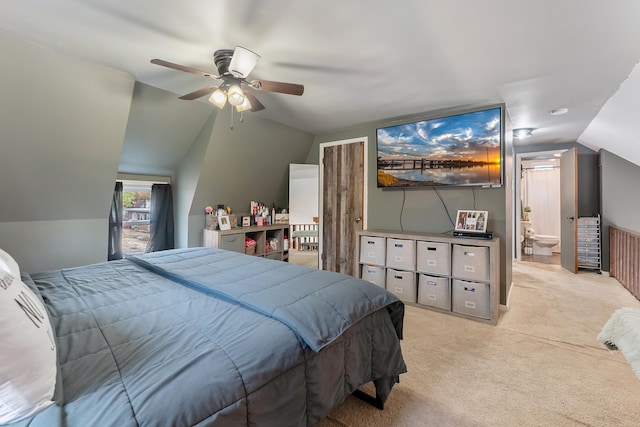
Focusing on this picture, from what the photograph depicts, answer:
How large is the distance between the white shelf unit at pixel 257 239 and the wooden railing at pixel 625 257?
15.6 feet

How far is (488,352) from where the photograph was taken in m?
2.38

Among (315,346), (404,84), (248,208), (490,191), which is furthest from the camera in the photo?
(248,208)

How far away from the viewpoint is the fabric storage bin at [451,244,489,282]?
2.94 meters

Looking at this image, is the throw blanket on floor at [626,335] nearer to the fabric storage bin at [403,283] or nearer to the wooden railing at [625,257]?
the fabric storage bin at [403,283]

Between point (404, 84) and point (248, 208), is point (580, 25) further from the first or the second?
point (248, 208)

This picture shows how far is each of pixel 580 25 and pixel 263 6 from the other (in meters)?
1.93

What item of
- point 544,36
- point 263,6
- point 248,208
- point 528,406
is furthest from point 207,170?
point 528,406

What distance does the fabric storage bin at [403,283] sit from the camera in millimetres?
3375

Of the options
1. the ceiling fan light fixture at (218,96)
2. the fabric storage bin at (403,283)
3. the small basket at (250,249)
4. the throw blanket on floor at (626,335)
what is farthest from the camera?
the small basket at (250,249)

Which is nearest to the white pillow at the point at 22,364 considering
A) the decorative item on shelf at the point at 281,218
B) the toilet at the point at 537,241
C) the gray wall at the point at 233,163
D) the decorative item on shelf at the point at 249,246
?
the gray wall at the point at 233,163

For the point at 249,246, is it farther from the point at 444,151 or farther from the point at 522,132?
Answer: the point at 522,132

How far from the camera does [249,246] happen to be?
4.45m

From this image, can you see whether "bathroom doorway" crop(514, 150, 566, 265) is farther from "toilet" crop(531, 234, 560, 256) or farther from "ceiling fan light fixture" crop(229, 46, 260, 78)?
"ceiling fan light fixture" crop(229, 46, 260, 78)

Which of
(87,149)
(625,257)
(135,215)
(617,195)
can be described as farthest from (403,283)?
(617,195)
